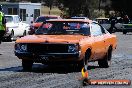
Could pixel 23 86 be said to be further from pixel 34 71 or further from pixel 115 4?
pixel 115 4

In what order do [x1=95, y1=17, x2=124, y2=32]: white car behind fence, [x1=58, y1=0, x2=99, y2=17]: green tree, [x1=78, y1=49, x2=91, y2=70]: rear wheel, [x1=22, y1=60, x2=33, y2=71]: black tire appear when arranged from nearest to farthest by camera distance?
[x1=78, y1=49, x2=91, y2=70]: rear wheel → [x1=22, y1=60, x2=33, y2=71]: black tire → [x1=95, y1=17, x2=124, y2=32]: white car behind fence → [x1=58, y1=0, x2=99, y2=17]: green tree

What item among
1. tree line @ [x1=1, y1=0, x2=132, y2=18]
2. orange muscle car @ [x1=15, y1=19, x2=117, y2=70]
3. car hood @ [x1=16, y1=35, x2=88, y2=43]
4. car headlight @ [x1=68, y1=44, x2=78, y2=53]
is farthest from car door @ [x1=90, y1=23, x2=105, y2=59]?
tree line @ [x1=1, y1=0, x2=132, y2=18]

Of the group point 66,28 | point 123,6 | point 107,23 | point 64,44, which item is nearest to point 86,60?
point 64,44

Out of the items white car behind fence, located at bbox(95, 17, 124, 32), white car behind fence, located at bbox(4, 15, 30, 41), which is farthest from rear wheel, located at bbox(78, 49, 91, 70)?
white car behind fence, located at bbox(95, 17, 124, 32)

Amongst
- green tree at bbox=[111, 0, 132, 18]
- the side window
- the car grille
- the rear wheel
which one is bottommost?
green tree at bbox=[111, 0, 132, 18]

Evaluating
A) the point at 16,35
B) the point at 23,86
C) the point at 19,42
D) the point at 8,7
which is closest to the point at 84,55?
the point at 19,42

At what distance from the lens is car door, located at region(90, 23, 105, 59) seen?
1522cm

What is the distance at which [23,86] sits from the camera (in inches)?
432

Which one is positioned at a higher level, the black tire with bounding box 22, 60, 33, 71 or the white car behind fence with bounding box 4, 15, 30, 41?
the black tire with bounding box 22, 60, 33, 71

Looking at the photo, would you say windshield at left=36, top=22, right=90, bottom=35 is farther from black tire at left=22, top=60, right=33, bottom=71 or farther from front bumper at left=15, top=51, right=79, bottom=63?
front bumper at left=15, top=51, right=79, bottom=63

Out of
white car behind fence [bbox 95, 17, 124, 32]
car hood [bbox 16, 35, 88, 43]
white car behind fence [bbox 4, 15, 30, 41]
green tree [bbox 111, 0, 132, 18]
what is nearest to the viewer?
car hood [bbox 16, 35, 88, 43]

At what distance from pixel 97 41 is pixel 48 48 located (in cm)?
187

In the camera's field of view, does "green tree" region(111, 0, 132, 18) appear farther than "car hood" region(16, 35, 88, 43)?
Yes

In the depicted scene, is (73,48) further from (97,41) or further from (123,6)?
(123,6)
